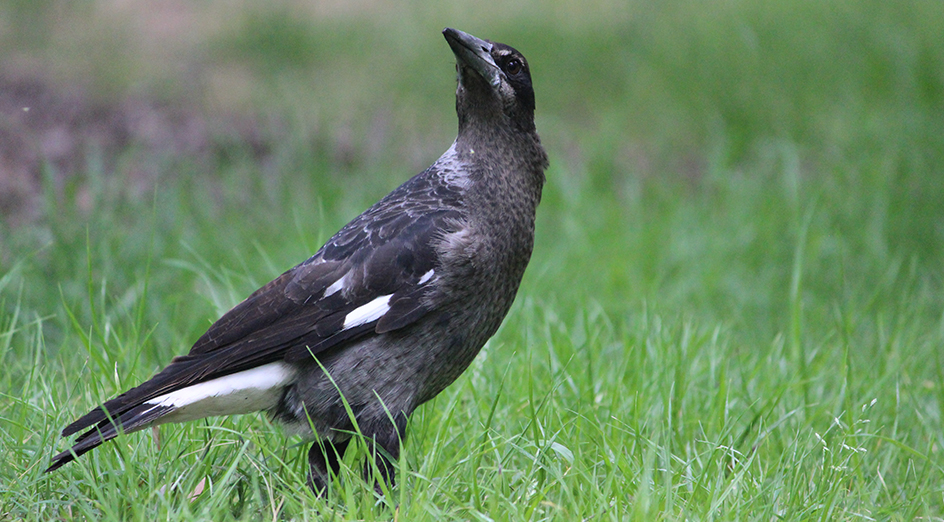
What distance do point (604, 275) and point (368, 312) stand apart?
2.75m

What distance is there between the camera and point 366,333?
273 cm

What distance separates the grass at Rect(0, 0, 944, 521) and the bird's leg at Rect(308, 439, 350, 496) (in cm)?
10


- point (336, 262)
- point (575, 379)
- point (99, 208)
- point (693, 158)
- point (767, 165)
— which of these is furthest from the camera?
point (693, 158)

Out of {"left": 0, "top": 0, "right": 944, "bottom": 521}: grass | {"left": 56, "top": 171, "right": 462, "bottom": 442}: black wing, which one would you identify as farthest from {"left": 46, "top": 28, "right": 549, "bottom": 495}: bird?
{"left": 0, "top": 0, "right": 944, "bottom": 521}: grass

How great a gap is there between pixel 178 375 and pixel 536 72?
5.95m

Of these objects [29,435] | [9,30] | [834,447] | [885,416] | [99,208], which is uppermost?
[9,30]

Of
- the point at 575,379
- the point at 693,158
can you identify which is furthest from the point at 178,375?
the point at 693,158

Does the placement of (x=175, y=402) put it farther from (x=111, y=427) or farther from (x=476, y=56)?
(x=476, y=56)

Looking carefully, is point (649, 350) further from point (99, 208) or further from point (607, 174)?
point (607, 174)

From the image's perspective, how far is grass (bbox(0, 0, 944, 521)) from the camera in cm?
265

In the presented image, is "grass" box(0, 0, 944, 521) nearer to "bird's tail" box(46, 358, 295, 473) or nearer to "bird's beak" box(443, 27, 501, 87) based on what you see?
"bird's tail" box(46, 358, 295, 473)

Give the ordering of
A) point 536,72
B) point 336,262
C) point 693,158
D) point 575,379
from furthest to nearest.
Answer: point 536,72 < point 693,158 < point 575,379 < point 336,262

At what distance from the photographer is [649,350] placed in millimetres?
3629

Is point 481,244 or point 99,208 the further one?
point 99,208
